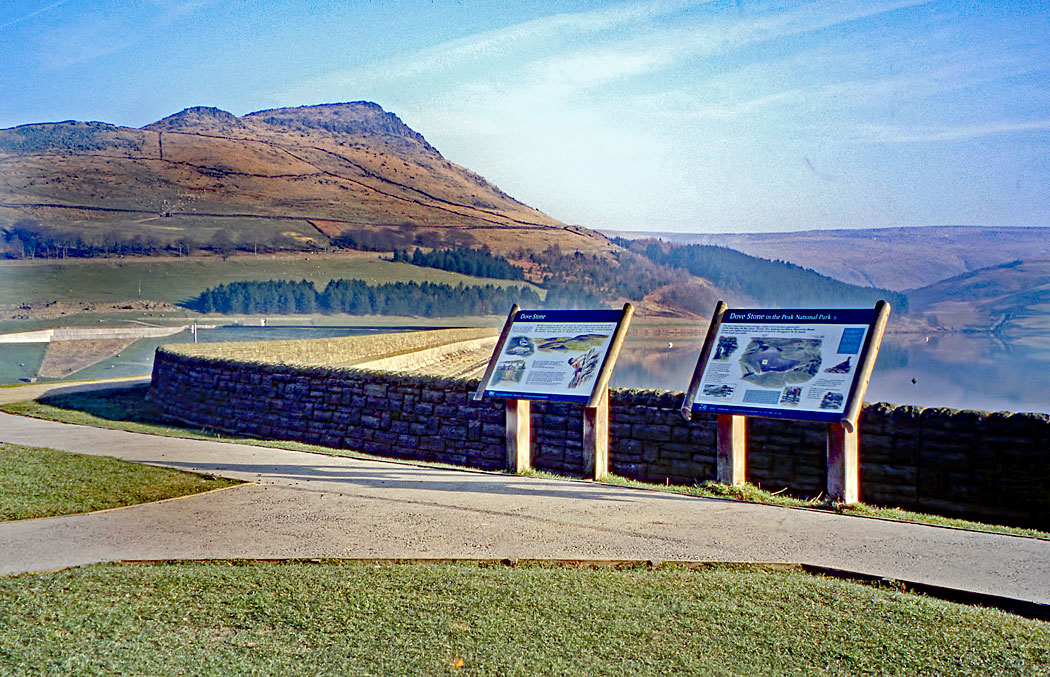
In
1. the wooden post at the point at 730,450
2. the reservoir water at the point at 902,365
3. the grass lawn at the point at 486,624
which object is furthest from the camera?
the reservoir water at the point at 902,365

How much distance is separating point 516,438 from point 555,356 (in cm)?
91

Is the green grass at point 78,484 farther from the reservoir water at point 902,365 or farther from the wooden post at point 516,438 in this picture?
the reservoir water at point 902,365

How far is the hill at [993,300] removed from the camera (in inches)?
4759

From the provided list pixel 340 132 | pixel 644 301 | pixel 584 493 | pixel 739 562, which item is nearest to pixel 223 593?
pixel 739 562

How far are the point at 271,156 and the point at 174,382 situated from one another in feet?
444

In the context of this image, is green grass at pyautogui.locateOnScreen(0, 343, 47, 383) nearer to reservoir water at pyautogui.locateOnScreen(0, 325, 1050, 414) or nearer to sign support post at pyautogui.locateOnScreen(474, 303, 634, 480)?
reservoir water at pyautogui.locateOnScreen(0, 325, 1050, 414)

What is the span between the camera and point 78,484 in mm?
8133

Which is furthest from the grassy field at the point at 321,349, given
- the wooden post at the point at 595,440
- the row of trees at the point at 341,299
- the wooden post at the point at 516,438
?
the row of trees at the point at 341,299

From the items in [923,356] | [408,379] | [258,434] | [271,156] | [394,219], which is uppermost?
[271,156]

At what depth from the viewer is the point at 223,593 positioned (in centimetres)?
481

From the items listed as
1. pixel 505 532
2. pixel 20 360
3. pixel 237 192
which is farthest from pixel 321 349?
pixel 237 192

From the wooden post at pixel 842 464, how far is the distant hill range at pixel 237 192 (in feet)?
336

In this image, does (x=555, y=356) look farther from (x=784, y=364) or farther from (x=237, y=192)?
(x=237, y=192)

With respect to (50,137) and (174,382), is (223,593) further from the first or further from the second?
(50,137)
